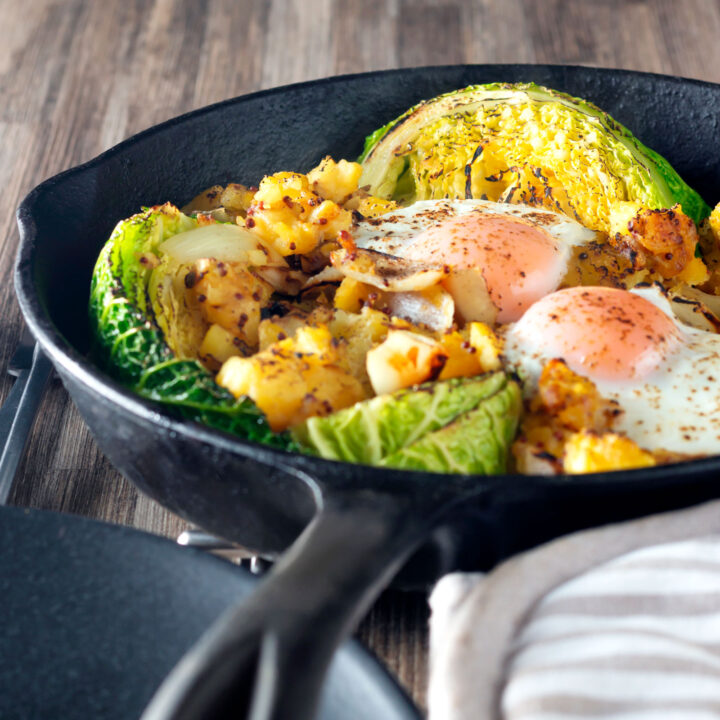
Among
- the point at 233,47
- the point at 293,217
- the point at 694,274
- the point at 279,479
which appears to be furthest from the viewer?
the point at 233,47

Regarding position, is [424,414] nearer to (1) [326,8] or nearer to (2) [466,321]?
(2) [466,321]

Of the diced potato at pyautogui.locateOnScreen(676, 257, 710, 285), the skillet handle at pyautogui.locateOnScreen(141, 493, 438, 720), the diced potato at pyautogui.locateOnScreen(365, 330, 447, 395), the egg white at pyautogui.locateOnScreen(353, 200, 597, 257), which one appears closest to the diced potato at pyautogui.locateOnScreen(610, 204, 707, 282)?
the diced potato at pyautogui.locateOnScreen(676, 257, 710, 285)

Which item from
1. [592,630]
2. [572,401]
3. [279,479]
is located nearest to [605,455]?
[572,401]

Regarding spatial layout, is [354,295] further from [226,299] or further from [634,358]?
[634,358]

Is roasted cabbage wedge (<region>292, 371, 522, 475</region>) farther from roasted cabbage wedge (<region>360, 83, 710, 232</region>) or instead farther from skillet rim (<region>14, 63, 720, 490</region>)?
roasted cabbage wedge (<region>360, 83, 710, 232</region>)

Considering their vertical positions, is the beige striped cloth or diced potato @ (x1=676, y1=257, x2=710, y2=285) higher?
the beige striped cloth

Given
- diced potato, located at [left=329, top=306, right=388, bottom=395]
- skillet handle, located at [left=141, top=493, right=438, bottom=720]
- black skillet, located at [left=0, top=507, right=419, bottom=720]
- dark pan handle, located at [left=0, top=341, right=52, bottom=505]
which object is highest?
skillet handle, located at [left=141, top=493, right=438, bottom=720]

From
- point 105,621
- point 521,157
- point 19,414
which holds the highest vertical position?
point 521,157

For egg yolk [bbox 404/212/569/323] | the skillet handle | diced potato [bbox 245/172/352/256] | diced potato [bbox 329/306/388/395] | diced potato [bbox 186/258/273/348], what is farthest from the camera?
diced potato [bbox 245/172/352/256]
